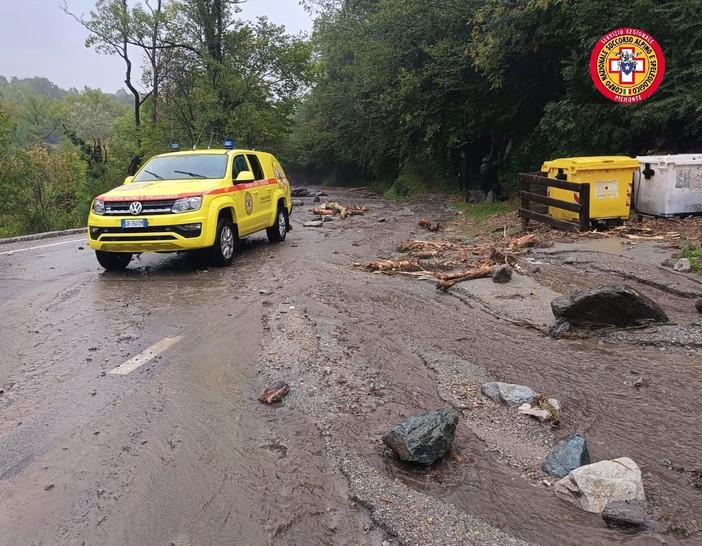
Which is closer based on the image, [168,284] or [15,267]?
[168,284]

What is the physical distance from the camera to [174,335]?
5.80m

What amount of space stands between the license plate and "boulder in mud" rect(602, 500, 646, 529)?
7.22m

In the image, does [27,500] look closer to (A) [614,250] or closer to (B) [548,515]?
(B) [548,515]

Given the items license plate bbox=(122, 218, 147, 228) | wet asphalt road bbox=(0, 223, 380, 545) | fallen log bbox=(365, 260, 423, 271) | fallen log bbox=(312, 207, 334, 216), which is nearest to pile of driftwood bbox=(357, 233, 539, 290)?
fallen log bbox=(365, 260, 423, 271)

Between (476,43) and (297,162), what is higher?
(476,43)

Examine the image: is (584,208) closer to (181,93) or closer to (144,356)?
(144,356)

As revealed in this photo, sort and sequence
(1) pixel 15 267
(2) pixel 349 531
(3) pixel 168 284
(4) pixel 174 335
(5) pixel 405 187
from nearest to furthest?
(2) pixel 349 531
(4) pixel 174 335
(3) pixel 168 284
(1) pixel 15 267
(5) pixel 405 187

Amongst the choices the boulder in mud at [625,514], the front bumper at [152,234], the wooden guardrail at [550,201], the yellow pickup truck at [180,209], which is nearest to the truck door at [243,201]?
the yellow pickup truck at [180,209]

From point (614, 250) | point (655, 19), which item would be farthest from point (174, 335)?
point (655, 19)

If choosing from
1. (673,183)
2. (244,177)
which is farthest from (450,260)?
(673,183)

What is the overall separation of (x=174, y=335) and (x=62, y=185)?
38594mm

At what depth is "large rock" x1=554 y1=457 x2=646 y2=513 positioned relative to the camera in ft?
9.92

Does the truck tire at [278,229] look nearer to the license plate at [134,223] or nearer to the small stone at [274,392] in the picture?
the license plate at [134,223]

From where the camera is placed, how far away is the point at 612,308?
18.1ft
